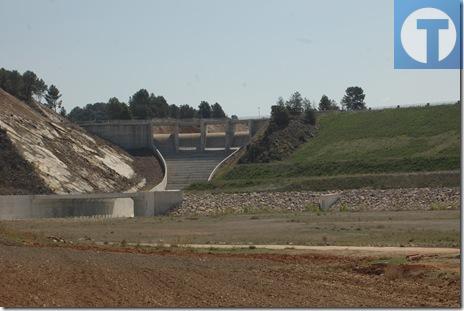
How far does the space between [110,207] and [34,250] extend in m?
51.1

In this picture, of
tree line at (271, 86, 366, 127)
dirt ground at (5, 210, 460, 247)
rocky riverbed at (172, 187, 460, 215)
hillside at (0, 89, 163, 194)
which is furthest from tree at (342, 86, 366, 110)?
dirt ground at (5, 210, 460, 247)

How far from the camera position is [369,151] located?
10688 cm

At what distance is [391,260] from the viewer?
98.8 feet

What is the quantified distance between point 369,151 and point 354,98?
70923 millimetres

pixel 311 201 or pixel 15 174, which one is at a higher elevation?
pixel 15 174

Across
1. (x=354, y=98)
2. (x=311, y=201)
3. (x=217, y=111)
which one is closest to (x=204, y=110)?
(x=217, y=111)

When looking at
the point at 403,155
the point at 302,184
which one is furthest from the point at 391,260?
the point at 403,155

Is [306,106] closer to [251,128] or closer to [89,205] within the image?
[251,128]

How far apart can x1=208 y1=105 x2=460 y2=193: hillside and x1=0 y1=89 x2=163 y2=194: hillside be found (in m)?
13.2

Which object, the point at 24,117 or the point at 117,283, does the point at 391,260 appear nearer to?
the point at 117,283

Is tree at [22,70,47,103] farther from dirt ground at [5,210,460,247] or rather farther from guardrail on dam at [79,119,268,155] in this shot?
dirt ground at [5,210,460,247]

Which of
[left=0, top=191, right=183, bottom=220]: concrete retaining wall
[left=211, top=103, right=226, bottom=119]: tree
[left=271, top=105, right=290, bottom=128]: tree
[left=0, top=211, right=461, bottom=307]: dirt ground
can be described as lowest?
[left=0, top=191, right=183, bottom=220]: concrete retaining wall

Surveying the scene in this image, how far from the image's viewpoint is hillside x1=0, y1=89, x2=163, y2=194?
88312 millimetres

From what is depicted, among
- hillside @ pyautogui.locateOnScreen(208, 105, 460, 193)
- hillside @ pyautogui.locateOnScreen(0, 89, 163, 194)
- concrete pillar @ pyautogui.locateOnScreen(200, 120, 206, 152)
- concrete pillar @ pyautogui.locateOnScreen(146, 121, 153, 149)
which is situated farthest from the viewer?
concrete pillar @ pyautogui.locateOnScreen(200, 120, 206, 152)
